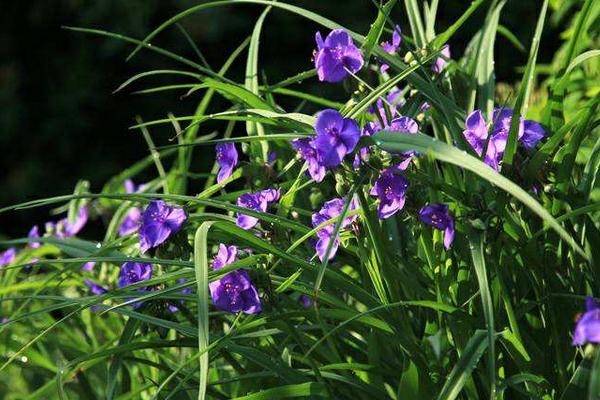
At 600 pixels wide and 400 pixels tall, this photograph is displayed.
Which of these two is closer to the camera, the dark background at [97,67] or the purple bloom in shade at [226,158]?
the purple bloom in shade at [226,158]

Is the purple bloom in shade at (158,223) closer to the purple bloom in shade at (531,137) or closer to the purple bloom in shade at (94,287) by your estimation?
the purple bloom in shade at (531,137)

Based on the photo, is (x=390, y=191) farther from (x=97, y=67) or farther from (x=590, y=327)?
(x=97, y=67)

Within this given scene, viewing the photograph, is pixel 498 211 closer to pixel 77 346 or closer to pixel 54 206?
pixel 77 346

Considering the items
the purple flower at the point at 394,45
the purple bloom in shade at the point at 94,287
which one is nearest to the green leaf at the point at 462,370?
the purple flower at the point at 394,45

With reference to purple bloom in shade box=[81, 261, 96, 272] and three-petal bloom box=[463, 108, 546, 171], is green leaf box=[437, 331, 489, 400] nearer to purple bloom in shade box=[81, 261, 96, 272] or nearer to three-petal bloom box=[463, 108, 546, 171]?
three-petal bloom box=[463, 108, 546, 171]

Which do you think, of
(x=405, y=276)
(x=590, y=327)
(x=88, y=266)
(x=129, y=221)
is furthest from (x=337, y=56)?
(x=129, y=221)

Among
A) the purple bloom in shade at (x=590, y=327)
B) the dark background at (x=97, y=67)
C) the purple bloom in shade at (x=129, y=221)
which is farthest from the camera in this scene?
the dark background at (x=97, y=67)

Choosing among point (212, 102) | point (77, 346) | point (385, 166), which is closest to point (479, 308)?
point (385, 166)
